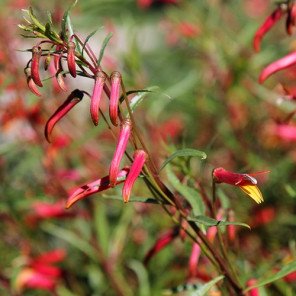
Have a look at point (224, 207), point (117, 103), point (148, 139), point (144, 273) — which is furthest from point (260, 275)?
point (148, 139)

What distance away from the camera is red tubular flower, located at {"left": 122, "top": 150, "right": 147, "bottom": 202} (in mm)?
1073

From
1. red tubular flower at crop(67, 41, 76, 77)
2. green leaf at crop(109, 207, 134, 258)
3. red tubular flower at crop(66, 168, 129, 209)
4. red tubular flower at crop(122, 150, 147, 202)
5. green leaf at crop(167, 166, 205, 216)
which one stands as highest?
red tubular flower at crop(67, 41, 76, 77)

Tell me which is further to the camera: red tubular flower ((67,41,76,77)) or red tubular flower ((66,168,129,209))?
red tubular flower ((66,168,129,209))

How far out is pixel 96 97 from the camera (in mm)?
1062

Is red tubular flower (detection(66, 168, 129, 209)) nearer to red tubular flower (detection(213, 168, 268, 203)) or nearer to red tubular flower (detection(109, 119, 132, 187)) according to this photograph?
red tubular flower (detection(109, 119, 132, 187))

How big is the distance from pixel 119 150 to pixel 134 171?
5 centimetres

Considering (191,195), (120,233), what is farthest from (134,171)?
(120,233)

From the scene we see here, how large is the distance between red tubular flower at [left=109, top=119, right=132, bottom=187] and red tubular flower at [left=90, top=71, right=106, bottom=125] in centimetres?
5

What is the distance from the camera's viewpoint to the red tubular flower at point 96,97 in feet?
3.48

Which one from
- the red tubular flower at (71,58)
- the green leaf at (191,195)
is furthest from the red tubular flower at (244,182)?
the red tubular flower at (71,58)

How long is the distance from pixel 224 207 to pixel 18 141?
3.77ft

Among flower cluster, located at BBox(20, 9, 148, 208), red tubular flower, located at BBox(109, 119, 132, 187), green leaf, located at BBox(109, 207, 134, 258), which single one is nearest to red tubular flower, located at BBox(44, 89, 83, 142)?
flower cluster, located at BBox(20, 9, 148, 208)

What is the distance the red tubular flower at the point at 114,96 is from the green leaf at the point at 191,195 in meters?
0.31

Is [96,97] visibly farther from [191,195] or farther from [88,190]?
[191,195]
